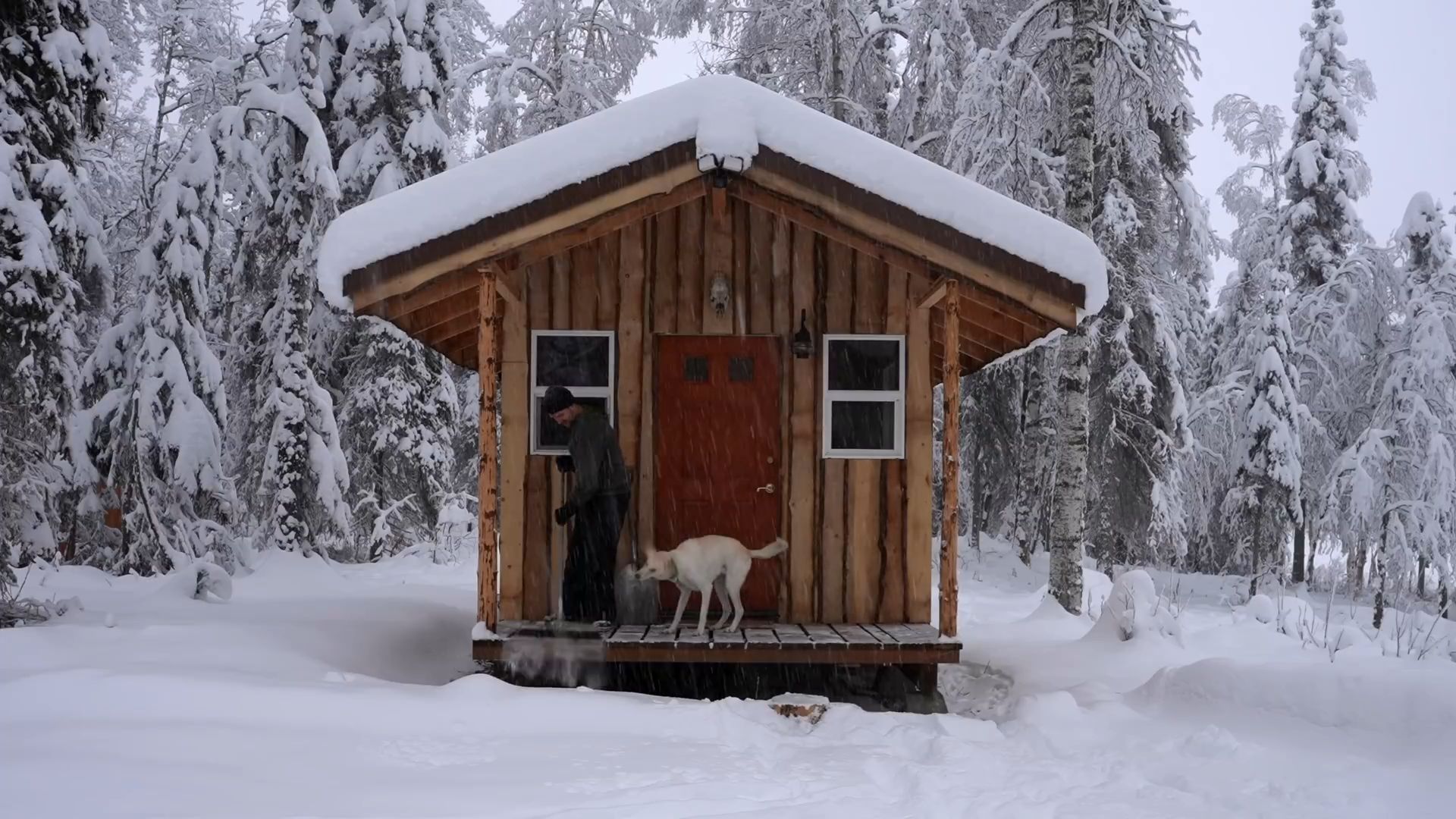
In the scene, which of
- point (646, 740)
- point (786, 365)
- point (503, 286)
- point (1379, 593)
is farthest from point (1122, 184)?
point (646, 740)

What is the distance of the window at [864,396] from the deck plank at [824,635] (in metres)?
1.43

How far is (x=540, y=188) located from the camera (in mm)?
7305

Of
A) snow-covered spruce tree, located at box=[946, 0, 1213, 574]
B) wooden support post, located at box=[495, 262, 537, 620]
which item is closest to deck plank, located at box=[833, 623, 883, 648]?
wooden support post, located at box=[495, 262, 537, 620]

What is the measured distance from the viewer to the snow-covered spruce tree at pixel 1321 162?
21.2 m

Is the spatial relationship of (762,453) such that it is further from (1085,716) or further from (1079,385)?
(1079,385)

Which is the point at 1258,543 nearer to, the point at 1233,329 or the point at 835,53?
the point at 1233,329

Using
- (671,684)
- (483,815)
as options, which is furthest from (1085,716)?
(483,815)

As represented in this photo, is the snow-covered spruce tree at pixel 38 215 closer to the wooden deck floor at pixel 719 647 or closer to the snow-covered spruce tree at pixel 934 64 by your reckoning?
the wooden deck floor at pixel 719 647

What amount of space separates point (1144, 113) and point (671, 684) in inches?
340

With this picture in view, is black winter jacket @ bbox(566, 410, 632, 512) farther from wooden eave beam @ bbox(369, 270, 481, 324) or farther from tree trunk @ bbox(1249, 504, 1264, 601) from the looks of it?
tree trunk @ bbox(1249, 504, 1264, 601)

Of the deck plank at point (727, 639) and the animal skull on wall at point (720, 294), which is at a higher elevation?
the animal skull on wall at point (720, 294)

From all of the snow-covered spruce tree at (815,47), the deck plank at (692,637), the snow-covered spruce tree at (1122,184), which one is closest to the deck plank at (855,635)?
the deck plank at (692,637)

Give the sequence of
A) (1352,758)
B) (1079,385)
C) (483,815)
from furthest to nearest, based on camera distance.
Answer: (1079,385) < (1352,758) < (483,815)

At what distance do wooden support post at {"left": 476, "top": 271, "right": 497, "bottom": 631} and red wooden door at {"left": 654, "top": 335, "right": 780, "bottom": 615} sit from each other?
63.8 inches
